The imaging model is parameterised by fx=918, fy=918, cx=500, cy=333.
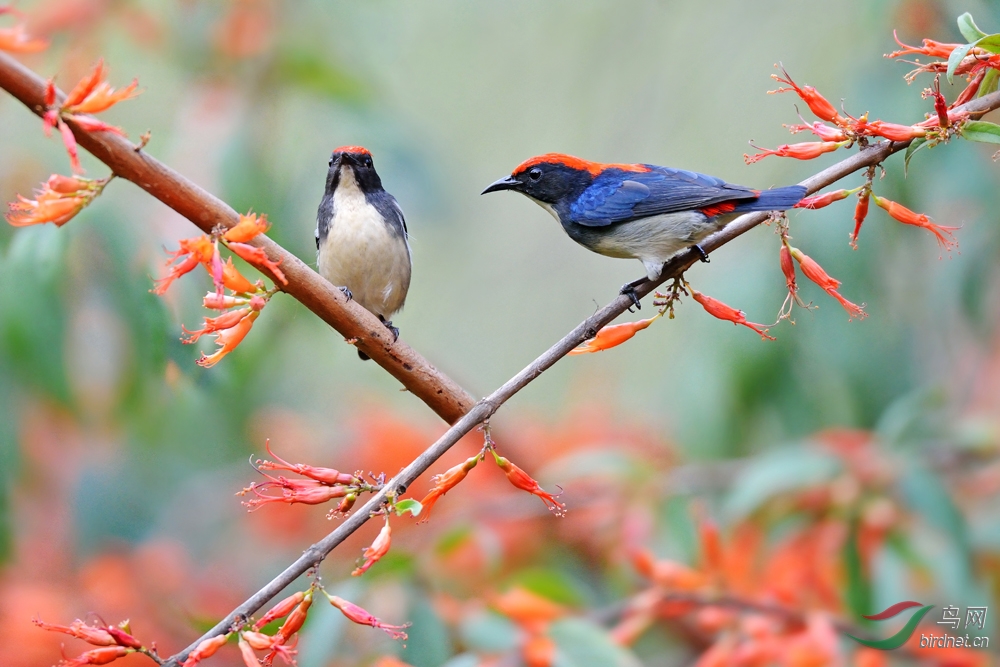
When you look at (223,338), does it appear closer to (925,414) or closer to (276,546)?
(925,414)

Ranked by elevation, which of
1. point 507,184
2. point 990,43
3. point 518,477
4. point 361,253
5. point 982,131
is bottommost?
point 518,477

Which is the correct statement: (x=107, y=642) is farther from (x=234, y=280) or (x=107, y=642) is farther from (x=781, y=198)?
(x=781, y=198)

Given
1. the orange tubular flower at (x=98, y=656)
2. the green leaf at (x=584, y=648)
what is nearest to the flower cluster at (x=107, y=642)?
the orange tubular flower at (x=98, y=656)

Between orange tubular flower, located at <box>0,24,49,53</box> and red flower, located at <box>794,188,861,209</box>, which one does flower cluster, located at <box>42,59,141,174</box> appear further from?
red flower, located at <box>794,188,861,209</box>

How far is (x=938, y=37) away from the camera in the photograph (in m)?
4.69

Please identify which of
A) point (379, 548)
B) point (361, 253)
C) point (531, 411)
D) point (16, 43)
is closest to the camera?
point (16, 43)

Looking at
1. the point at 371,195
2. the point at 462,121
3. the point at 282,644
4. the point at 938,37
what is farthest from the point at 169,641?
the point at 462,121

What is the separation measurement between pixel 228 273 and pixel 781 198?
1443 millimetres

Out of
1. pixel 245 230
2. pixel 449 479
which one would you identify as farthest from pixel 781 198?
pixel 245 230

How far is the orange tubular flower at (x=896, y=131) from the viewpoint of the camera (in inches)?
85.4

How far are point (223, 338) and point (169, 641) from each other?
10.4 ft

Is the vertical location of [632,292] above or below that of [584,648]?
above

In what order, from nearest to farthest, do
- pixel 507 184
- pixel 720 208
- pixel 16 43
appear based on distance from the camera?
1. pixel 16 43
2. pixel 720 208
3. pixel 507 184

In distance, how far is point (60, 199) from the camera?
1870mm
